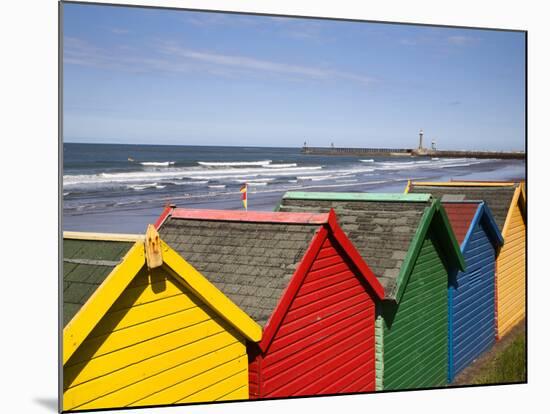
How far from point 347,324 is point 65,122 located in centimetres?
316

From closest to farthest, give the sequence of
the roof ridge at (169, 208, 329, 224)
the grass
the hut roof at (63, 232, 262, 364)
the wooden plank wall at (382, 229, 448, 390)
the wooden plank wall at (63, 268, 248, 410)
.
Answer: the hut roof at (63, 232, 262, 364) → the wooden plank wall at (63, 268, 248, 410) → the roof ridge at (169, 208, 329, 224) → the wooden plank wall at (382, 229, 448, 390) → the grass

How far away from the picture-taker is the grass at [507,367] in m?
8.72

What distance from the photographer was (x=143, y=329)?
5.71 metres

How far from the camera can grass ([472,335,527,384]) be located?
8.72 m

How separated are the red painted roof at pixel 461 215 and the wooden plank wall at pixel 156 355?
437 cm

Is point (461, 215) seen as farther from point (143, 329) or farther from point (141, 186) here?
point (143, 329)

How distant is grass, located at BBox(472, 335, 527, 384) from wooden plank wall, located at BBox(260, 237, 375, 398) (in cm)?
166

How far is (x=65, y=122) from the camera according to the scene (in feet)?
21.4

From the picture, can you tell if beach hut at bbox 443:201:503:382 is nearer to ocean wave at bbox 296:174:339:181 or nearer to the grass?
the grass

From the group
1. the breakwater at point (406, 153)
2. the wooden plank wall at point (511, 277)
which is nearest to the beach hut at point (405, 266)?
the breakwater at point (406, 153)

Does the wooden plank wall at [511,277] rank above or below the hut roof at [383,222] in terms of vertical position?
below

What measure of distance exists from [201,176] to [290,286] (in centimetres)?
149

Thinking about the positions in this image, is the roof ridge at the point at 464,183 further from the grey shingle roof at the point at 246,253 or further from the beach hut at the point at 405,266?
the grey shingle roof at the point at 246,253

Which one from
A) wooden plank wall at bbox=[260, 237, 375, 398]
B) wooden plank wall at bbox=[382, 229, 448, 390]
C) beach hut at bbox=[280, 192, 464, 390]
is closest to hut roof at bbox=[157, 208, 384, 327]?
wooden plank wall at bbox=[260, 237, 375, 398]
